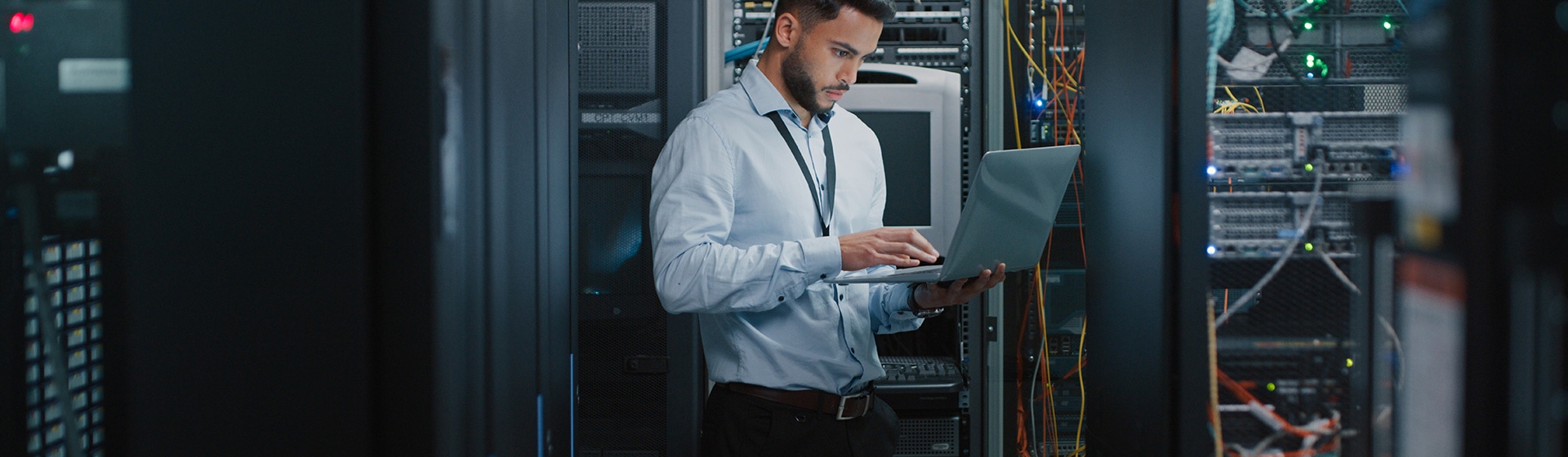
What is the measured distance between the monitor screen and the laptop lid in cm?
97

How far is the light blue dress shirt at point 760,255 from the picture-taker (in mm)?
1355

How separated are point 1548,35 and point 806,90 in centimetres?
130

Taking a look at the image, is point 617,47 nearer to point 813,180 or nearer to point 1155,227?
point 813,180

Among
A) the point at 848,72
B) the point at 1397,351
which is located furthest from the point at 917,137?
the point at 1397,351

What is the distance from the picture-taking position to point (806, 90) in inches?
63.1

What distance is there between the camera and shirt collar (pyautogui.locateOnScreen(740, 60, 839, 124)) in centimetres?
157

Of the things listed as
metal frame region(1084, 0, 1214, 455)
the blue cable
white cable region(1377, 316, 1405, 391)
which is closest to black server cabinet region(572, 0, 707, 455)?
the blue cable

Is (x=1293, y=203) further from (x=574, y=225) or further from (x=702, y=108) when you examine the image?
(x=574, y=225)

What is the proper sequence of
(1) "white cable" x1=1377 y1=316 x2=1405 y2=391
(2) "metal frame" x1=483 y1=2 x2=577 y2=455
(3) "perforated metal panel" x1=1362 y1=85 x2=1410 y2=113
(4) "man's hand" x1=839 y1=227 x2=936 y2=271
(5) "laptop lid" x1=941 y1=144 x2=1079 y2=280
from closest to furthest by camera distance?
(1) "white cable" x1=1377 y1=316 x2=1405 y2=391 < (2) "metal frame" x1=483 y1=2 x2=577 y2=455 < (3) "perforated metal panel" x1=1362 y1=85 x2=1410 y2=113 < (5) "laptop lid" x1=941 y1=144 x2=1079 y2=280 < (4) "man's hand" x1=839 y1=227 x2=936 y2=271

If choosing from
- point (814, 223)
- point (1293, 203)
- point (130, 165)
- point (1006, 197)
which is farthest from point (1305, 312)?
point (814, 223)

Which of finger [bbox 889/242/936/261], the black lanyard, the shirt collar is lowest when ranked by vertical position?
finger [bbox 889/242/936/261]

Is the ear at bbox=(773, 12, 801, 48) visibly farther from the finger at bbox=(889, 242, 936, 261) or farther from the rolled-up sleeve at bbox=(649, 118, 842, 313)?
the finger at bbox=(889, 242, 936, 261)

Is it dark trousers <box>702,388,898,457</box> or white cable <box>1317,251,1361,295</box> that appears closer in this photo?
white cable <box>1317,251,1361,295</box>

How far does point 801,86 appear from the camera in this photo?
5.26 feet
